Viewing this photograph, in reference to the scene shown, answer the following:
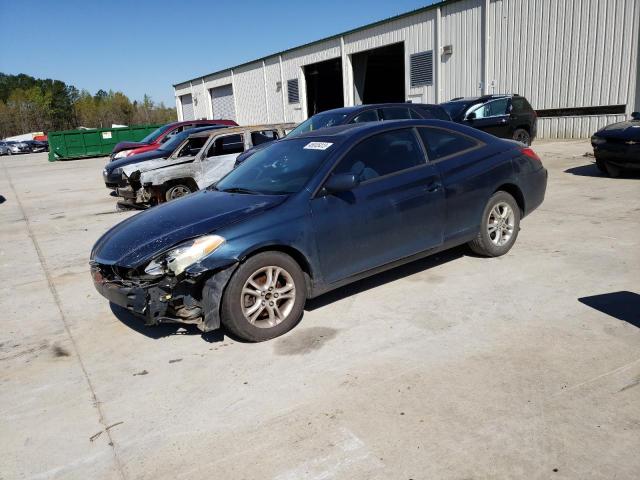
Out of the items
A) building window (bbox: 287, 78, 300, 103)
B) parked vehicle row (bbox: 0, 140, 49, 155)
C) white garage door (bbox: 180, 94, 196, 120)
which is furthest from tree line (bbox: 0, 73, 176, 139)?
building window (bbox: 287, 78, 300, 103)

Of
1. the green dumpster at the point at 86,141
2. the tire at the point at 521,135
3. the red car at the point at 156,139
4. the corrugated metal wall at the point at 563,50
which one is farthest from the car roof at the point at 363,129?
the green dumpster at the point at 86,141

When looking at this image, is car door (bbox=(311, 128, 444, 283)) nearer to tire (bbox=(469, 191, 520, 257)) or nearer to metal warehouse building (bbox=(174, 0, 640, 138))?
tire (bbox=(469, 191, 520, 257))

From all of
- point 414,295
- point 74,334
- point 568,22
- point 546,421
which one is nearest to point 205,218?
point 74,334

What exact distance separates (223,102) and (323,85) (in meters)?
10.8

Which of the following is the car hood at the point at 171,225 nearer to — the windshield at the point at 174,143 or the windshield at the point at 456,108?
the windshield at the point at 174,143

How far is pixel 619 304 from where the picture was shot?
14.5 feet

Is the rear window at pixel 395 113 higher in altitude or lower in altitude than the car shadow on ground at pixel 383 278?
higher

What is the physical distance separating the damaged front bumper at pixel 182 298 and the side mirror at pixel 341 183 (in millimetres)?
1036

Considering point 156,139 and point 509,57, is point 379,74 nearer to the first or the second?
point 509,57

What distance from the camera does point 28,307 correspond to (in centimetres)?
557

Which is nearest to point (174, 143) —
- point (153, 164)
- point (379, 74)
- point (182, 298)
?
point (153, 164)

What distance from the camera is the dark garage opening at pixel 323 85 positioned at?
100ft

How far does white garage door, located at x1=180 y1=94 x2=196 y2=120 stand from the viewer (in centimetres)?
4566

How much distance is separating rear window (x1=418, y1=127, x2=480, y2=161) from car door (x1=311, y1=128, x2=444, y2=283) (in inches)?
4.9
